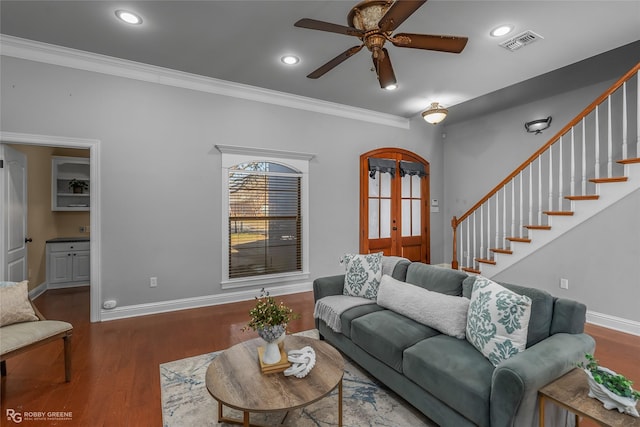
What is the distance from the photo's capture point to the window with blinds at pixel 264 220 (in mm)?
4387

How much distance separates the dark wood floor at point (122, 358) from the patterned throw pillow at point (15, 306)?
53cm

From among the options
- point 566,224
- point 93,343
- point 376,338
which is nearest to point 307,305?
point 376,338

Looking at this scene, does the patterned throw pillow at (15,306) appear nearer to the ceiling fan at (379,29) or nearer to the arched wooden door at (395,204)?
the ceiling fan at (379,29)

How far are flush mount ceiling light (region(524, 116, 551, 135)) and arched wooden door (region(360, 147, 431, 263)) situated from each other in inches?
74.4

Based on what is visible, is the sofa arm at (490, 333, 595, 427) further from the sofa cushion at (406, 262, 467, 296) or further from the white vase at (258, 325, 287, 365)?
the white vase at (258, 325, 287, 365)

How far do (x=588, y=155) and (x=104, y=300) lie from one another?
7.13 meters

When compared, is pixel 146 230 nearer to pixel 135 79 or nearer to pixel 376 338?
pixel 135 79

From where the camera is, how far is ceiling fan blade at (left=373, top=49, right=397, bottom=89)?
7.98 ft

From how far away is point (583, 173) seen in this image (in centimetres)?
368

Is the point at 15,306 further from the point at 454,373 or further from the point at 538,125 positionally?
the point at 538,125

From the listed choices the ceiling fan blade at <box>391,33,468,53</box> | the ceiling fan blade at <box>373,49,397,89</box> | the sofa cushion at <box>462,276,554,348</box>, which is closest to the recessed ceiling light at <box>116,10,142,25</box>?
the ceiling fan blade at <box>373,49,397,89</box>

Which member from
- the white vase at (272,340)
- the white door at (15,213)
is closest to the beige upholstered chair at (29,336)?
the white vase at (272,340)

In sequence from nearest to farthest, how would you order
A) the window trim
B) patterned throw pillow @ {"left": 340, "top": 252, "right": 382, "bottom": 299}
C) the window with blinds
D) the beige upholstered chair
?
the beige upholstered chair
patterned throw pillow @ {"left": 340, "top": 252, "right": 382, "bottom": 299}
the window trim
the window with blinds

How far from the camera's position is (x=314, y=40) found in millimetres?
3174
